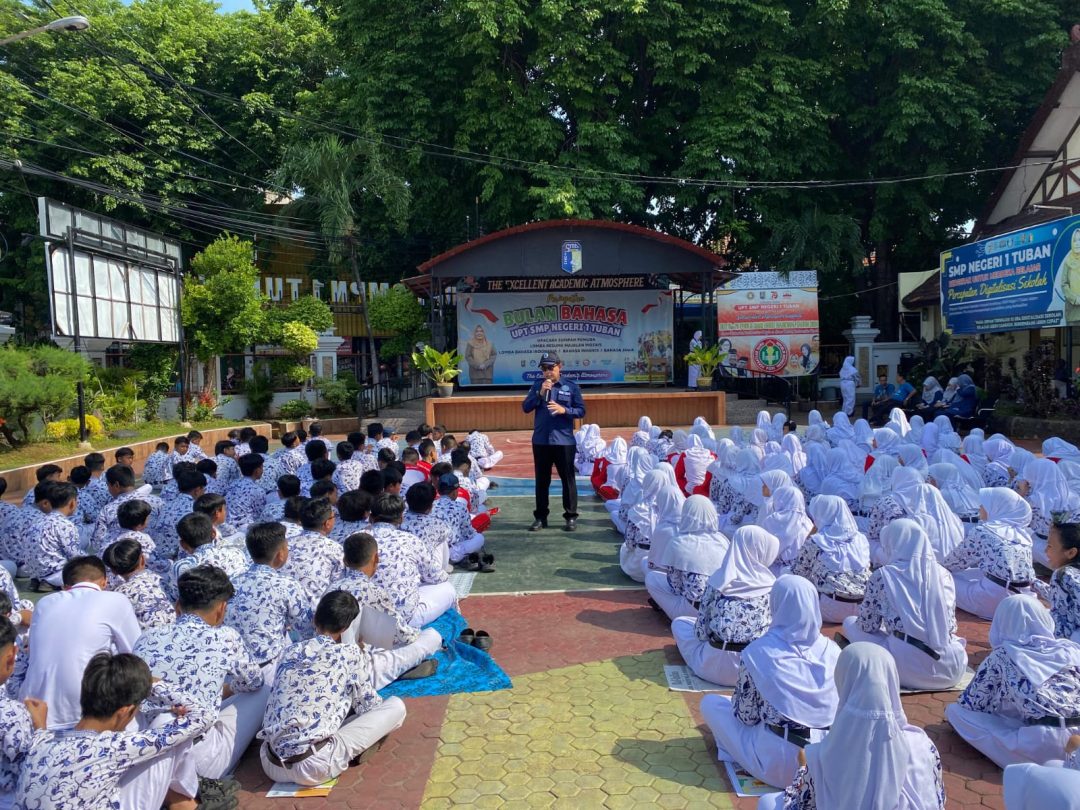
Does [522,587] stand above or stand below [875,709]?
below

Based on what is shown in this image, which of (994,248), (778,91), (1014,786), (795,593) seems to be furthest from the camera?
(778,91)

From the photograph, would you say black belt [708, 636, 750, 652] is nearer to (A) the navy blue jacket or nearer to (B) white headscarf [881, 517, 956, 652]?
(B) white headscarf [881, 517, 956, 652]

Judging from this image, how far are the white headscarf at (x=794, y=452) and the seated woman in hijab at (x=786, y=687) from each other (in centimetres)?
552

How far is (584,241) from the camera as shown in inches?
814

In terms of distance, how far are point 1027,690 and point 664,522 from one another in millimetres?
3059

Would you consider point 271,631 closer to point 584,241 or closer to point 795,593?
point 795,593

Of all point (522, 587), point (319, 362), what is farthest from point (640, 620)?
point (319, 362)

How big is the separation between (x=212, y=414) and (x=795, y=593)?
757 inches

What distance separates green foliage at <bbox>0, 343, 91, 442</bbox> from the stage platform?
7.35 meters

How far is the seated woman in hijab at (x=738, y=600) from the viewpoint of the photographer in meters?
4.59

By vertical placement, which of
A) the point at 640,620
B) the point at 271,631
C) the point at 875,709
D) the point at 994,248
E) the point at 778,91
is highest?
the point at 778,91

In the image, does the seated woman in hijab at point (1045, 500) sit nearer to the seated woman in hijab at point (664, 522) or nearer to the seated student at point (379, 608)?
the seated woman in hijab at point (664, 522)

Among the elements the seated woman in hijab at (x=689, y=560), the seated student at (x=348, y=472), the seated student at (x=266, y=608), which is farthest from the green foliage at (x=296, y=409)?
the seated student at (x=266, y=608)

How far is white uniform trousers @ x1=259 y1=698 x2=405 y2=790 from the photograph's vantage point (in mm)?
3750
